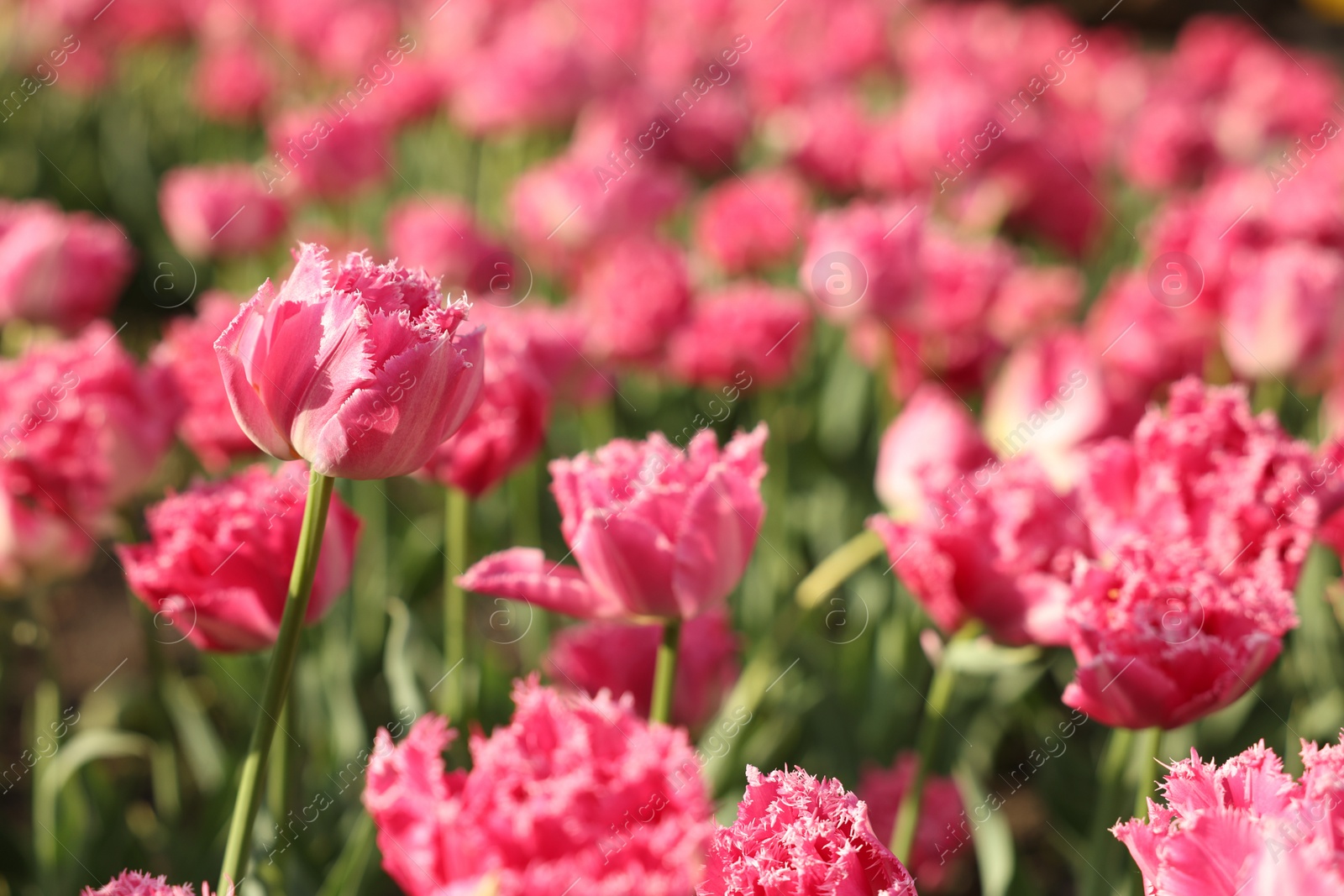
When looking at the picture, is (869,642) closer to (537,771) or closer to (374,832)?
(374,832)

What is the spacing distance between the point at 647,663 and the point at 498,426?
236mm

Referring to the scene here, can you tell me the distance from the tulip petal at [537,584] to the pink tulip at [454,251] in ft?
3.40

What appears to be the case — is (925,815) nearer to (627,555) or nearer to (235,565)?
(627,555)

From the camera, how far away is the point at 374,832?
939mm

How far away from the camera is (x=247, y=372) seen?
61 centimetres

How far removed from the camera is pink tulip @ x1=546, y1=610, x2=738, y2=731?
0.96m

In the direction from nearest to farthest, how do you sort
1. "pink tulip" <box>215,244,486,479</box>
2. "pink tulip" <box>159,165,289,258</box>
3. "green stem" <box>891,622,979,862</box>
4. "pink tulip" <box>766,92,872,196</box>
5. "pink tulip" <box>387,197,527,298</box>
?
"pink tulip" <box>215,244,486,479</box>, "green stem" <box>891,622,979,862</box>, "pink tulip" <box>387,197,527,298</box>, "pink tulip" <box>159,165,289,258</box>, "pink tulip" <box>766,92,872,196</box>

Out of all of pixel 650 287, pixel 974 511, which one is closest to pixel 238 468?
pixel 650 287

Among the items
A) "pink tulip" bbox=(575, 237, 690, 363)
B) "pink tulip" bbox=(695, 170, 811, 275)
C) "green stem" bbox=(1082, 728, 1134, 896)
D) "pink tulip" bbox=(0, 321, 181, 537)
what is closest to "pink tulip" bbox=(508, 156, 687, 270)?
"pink tulip" bbox=(695, 170, 811, 275)

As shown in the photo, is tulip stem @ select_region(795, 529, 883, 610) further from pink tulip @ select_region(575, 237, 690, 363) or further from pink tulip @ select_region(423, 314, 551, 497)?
pink tulip @ select_region(575, 237, 690, 363)

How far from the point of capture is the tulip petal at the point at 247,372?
0.60 meters

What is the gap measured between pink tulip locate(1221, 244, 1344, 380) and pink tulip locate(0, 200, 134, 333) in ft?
4.70

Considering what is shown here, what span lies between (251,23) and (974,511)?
3.59 meters

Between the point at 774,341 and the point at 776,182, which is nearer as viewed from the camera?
the point at 774,341
